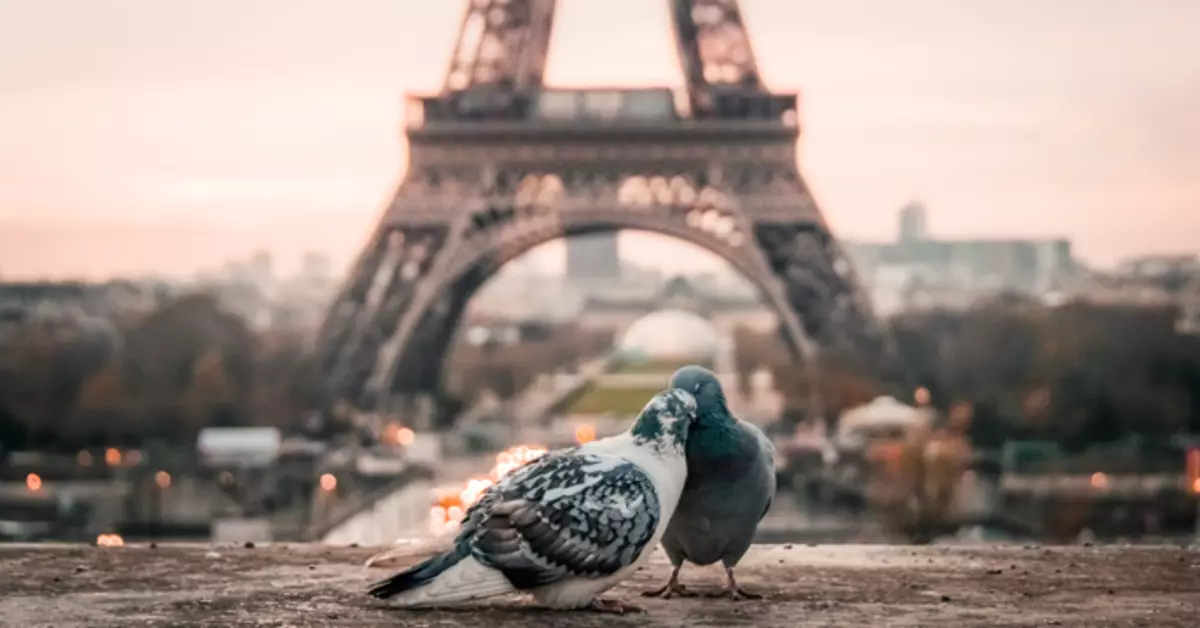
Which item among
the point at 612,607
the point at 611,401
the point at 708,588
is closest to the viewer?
the point at 612,607

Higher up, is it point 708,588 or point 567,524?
point 567,524

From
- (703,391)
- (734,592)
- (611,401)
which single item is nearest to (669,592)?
(734,592)

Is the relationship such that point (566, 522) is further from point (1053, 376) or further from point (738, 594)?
point (1053, 376)

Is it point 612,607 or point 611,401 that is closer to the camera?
point 612,607

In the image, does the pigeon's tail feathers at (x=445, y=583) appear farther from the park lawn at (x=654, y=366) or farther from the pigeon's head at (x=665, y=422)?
the park lawn at (x=654, y=366)

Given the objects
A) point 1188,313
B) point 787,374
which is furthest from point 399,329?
point 1188,313

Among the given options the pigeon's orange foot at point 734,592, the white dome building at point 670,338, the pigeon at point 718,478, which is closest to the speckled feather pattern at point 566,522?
the pigeon at point 718,478
